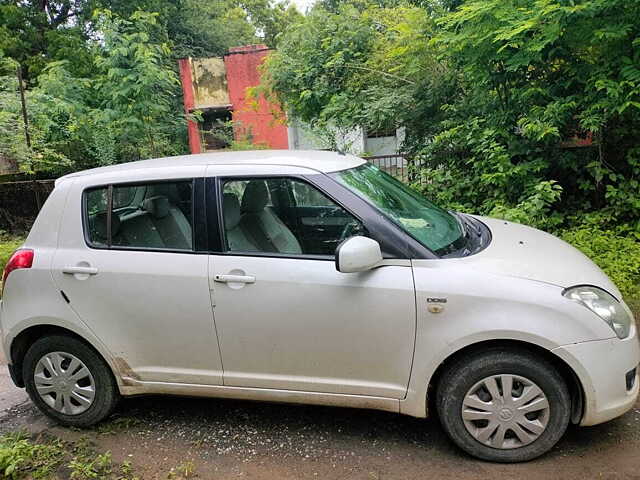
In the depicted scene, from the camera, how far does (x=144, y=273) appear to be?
3051 millimetres

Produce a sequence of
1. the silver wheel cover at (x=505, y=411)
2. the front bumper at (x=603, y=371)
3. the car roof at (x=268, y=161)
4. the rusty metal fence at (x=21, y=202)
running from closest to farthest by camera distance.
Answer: the front bumper at (x=603, y=371) → the silver wheel cover at (x=505, y=411) → the car roof at (x=268, y=161) → the rusty metal fence at (x=21, y=202)

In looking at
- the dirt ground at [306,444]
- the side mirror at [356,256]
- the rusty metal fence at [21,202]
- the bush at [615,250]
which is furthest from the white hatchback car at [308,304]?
the rusty metal fence at [21,202]

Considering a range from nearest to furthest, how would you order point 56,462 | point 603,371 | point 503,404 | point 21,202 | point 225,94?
point 603,371, point 503,404, point 56,462, point 21,202, point 225,94

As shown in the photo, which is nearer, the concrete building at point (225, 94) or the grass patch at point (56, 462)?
the grass patch at point (56, 462)

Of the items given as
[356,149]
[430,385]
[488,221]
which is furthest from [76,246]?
[356,149]

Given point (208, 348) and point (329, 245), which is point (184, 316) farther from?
point (329, 245)

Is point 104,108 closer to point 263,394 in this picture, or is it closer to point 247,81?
point 263,394

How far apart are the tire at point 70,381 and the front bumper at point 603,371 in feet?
8.97

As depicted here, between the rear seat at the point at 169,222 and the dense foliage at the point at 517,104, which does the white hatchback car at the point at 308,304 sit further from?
the dense foliage at the point at 517,104

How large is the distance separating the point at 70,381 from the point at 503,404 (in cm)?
268

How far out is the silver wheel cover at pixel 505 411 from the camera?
8.68 ft

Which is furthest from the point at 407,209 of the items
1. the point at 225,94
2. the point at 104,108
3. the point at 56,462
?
the point at 225,94

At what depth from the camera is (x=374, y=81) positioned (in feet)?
29.4

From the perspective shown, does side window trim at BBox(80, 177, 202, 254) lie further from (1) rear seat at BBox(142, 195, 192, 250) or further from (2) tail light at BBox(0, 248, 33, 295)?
(2) tail light at BBox(0, 248, 33, 295)
